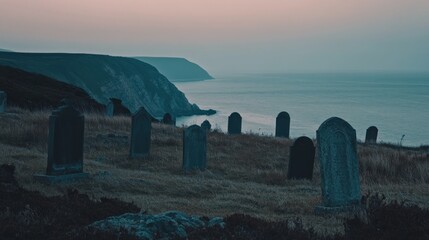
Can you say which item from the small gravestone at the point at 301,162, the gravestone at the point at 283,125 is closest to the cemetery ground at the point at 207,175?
the small gravestone at the point at 301,162

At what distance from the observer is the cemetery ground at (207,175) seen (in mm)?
9916

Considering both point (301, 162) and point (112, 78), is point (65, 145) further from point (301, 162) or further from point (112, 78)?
point (112, 78)

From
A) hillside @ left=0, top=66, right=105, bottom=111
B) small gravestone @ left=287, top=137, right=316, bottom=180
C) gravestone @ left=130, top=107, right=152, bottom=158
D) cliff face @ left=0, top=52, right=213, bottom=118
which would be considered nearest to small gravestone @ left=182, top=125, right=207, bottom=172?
gravestone @ left=130, top=107, right=152, bottom=158

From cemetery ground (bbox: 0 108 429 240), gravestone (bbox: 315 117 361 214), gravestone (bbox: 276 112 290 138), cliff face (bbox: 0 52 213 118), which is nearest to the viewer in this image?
cemetery ground (bbox: 0 108 429 240)

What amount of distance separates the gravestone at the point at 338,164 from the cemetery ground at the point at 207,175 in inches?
18.7

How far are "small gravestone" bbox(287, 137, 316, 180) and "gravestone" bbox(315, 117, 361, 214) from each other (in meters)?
3.67

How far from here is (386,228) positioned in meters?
6.56

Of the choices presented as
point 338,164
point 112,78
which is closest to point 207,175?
point 338,164

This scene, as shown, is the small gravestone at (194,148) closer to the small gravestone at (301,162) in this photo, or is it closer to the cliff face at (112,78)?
the small gravestone at (301,162)

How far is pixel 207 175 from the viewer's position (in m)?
14.6

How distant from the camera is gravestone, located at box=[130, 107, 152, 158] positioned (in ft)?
53.8

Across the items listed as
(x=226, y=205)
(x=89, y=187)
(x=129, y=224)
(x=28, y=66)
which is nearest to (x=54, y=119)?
(x=89, y=187)

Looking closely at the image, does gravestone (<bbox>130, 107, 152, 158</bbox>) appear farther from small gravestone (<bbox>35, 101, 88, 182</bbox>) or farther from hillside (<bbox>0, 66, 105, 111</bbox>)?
hillside (<bbox>0, 66, 105, 111</bbox>)

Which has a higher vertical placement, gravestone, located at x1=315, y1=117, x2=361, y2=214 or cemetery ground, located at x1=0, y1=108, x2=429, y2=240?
gravestone, located at x1=315, y1=117, x2=361, y2=214
